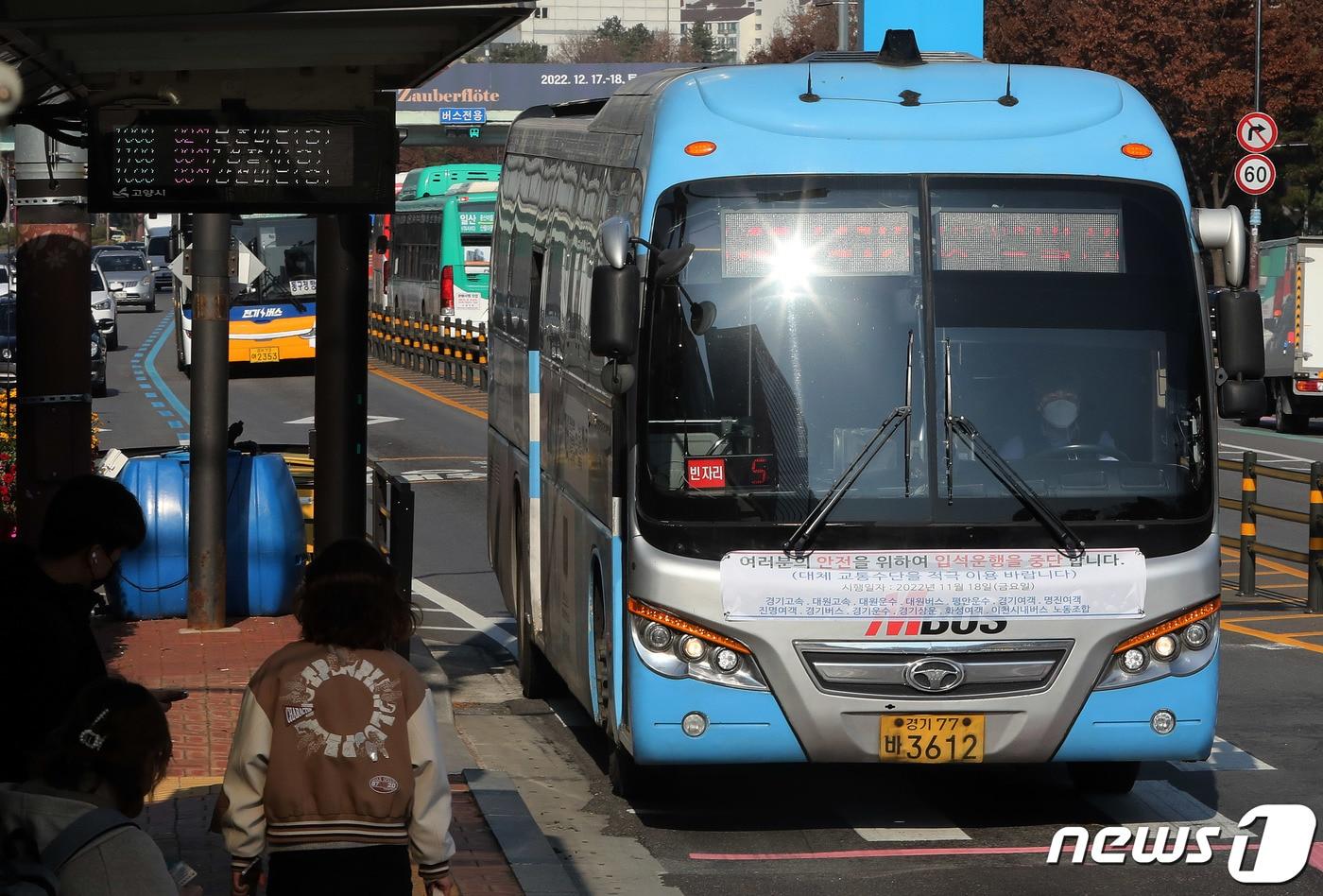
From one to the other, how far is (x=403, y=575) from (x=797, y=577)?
3929 mm

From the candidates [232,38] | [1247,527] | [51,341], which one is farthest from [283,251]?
[232,38]

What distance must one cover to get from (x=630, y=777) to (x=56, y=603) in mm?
4770

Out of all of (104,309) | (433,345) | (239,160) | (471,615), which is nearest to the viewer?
(239,160)

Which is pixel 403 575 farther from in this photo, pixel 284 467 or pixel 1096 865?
pixel 1096 865

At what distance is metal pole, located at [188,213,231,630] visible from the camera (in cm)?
1345

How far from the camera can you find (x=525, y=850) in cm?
814

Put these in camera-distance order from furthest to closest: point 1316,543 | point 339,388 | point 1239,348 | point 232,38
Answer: point 1316,543, point 339,388, point 1239,348, point 232,38

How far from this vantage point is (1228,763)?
1033 centimetres

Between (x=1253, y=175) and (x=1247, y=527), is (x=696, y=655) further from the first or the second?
(x=1253, y=175)

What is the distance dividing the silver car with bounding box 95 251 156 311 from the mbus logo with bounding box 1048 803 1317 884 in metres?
60.9

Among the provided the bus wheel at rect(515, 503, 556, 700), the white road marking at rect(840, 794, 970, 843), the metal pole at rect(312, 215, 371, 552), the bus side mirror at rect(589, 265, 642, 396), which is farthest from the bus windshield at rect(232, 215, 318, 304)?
the bus side mirror at rect(589, 265, 642, 396)

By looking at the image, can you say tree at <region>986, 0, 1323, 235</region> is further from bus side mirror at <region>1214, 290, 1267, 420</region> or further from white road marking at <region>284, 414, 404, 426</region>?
Answer: bus side mirror at <region>1214, 290, 1267, 420</region>

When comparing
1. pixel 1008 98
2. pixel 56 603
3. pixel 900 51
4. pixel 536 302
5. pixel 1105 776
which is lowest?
pixel 1105 776

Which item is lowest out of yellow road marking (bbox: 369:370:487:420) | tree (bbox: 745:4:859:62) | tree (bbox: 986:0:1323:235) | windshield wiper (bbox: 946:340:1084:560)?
yellow road marking (bbox: 369:370:487:420)
